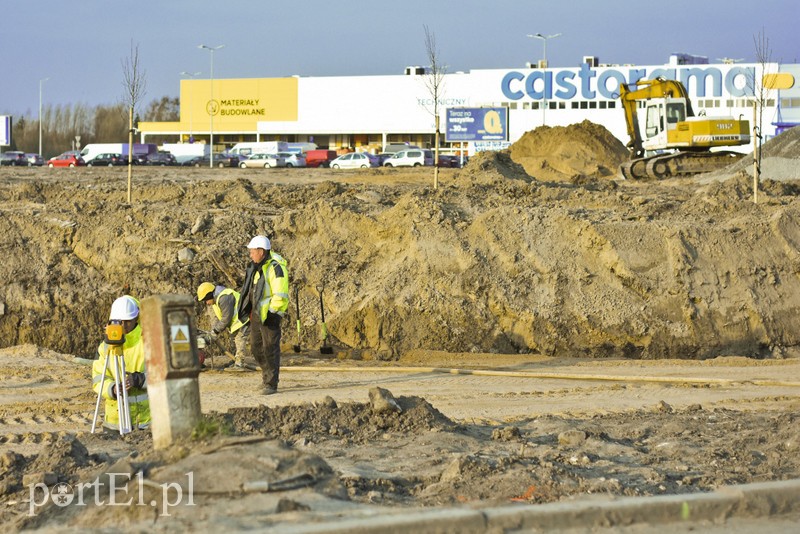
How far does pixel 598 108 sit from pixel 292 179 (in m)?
40.9

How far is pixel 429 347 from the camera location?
15.0 metres

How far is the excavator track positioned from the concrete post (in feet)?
94.8

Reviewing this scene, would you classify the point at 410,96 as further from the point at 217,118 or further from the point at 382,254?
the point at 382,254

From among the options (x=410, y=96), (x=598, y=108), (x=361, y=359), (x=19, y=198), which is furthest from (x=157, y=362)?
(x=410, y=96)

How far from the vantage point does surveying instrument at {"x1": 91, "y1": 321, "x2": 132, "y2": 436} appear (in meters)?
7.82

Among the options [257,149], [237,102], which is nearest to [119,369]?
[257,149]

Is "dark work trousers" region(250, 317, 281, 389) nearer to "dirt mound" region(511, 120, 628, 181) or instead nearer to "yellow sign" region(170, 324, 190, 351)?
"yellow sign" region(170, 324, 190, 351)

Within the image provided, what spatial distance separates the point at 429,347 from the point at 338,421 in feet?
20.6

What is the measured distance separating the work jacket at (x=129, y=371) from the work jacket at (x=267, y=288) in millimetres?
2599

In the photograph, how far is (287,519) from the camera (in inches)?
216

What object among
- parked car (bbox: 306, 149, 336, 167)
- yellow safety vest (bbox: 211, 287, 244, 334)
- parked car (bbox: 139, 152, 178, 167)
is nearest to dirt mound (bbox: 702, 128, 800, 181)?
yellow safety vest (bbox: 211, 287, 244, 334)
